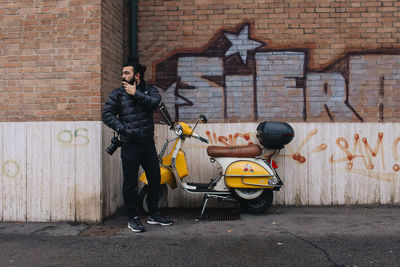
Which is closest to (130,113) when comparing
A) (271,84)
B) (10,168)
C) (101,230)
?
(101,230)

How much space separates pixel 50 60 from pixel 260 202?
3.77m

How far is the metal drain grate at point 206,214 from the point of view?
5184 mm

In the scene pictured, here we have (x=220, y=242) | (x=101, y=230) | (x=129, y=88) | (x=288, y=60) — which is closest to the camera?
(x=220, y=242)

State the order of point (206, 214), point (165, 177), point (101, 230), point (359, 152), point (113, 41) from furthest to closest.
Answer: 1. point (359, 152)
2. point (113, 41)
3. point (206, 214)
4. point (165, 177)
5. point (101, 230)

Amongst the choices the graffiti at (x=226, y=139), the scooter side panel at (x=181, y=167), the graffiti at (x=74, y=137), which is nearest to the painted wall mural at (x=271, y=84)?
the graffiti at (x=226, y=139)

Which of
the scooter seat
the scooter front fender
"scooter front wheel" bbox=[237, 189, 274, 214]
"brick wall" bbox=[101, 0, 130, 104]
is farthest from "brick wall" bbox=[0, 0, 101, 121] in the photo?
"scooter front wheel" bbox=[237, 189, 274, 214]

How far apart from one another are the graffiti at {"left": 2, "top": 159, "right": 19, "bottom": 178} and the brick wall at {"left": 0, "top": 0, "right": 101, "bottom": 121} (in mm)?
645

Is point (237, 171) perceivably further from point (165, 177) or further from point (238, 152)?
point (165, 177)

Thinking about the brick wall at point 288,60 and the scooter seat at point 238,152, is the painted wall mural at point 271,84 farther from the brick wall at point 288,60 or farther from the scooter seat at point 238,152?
the scooter seat at point 238,152

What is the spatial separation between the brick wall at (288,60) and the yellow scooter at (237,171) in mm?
950

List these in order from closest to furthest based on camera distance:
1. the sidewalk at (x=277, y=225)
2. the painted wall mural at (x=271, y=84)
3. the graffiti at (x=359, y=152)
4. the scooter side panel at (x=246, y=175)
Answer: the sidewalk at (x=277, y=225)
the scooter side panel at (x=246, y=175)
the graffiti at (x=359, y=152)
the painted wall mural at (x=271, y=84)

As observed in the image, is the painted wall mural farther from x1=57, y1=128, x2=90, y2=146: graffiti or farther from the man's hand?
the man's hand

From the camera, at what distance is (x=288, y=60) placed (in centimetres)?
611

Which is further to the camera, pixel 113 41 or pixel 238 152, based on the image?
pixel 113 41
